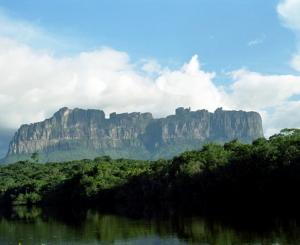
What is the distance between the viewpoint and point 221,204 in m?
84.3

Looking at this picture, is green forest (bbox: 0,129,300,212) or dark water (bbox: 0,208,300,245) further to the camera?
green forest (bbox: 0,129,300,212)

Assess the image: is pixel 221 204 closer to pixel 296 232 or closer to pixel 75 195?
pixel 296 232

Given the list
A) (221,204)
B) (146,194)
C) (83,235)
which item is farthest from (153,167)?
(83,235)

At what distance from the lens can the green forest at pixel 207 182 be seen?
72375mm

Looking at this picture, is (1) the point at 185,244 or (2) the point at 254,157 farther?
(2) the point at 254,157

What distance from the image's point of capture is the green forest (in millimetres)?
72375

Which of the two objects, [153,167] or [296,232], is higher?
[153,167]

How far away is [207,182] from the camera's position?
291 feet

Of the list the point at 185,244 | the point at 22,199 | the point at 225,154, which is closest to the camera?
the point at 185,244

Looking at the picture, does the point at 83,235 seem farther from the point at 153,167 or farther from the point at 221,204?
the point at 153,167

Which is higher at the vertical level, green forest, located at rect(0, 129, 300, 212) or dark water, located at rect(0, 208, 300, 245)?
green forest, located at rect(0, 129, 300, 212)

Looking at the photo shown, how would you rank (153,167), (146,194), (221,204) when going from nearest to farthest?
(221,204) → (146,194) → (153,167)

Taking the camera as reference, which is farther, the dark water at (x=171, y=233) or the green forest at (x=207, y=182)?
the green forest at (x=207, y=182)

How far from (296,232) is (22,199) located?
121 m
